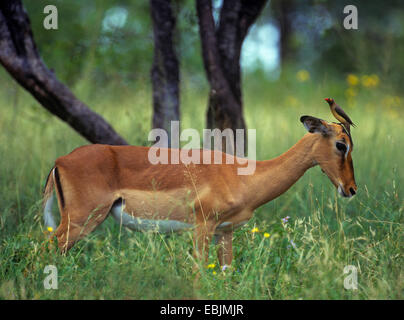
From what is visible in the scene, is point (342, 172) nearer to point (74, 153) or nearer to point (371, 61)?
point (74, 153)

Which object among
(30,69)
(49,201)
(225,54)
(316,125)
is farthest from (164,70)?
(316,125)

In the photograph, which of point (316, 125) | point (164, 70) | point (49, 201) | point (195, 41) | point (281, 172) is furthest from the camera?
point (195, 41)

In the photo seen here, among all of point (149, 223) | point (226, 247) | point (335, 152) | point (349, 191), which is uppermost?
point (335, 152)

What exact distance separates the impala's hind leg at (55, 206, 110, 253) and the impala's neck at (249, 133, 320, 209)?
112 cm

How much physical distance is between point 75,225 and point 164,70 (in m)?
2.26

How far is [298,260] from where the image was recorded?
3.63 m

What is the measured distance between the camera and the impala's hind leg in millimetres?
3848

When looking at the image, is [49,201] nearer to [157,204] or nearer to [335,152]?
[157,204]

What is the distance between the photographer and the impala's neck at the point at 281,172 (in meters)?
3.89

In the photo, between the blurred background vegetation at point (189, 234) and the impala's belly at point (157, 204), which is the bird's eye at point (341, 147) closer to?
the blurred background vegetation at point (189, 234)

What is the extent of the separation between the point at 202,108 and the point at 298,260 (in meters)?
6.39

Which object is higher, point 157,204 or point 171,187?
point 171,187

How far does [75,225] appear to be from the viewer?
12.5ft

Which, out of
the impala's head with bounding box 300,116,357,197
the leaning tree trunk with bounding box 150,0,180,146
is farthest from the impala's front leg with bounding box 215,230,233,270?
the leaning tree trunk with bounding box 150,0,180,146
